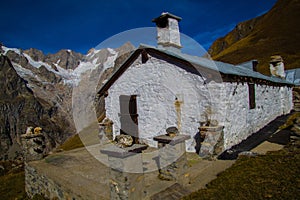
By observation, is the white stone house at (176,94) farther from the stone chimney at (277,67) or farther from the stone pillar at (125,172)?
the stone chimney at (277,67)

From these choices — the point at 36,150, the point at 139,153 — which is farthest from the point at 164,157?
the point at 36,150

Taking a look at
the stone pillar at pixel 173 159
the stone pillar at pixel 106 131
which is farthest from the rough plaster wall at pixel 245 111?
the stone pillar at pixel 106 131

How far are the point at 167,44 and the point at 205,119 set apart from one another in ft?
15.3

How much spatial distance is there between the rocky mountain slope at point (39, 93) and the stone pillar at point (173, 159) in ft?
148

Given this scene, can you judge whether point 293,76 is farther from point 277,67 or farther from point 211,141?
point 211,141

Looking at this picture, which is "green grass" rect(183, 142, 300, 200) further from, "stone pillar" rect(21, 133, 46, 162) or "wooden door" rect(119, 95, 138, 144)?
"stone pillar" rect(21, 133, 46, 162)

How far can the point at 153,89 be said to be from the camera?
9641mm

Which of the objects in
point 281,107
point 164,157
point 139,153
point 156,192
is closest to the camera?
point 139,153

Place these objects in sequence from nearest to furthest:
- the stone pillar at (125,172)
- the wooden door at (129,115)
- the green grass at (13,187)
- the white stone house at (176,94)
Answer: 1. the stone pillar at (125,172)
2. the white stone house at (176,94)
3. the green grass at (13,187)
4. the wooden door at (129,115)

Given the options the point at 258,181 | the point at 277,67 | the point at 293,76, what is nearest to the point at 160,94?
the point at 258,181

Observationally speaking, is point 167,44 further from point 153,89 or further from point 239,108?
point 239,108

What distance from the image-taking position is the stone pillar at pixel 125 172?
4.02 meters

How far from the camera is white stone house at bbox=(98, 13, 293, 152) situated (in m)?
7.87

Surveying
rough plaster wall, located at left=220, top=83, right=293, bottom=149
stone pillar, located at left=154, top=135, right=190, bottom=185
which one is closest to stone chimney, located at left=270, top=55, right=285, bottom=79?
rough plaster wall, located at left=220, top=83, right=293, bottom=149
